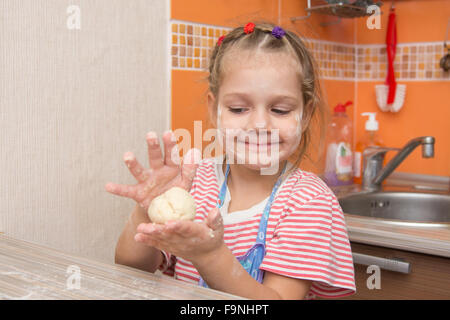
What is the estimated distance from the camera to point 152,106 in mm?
1333

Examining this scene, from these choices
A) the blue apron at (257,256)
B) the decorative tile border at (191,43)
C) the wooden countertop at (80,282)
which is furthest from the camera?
the decorative tile border at (191,43)

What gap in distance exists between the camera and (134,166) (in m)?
0.77

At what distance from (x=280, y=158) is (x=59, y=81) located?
0.50m

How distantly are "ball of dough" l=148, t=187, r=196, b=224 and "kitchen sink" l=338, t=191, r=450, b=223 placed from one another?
0.97 metres

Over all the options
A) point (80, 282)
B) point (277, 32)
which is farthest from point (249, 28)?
point (80, 282)

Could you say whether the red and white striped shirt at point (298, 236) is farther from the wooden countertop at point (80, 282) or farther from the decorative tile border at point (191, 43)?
the decorative tile border at point (191, 43)

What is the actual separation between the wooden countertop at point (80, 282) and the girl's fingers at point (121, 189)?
112mm

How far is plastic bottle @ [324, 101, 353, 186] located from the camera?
186cm

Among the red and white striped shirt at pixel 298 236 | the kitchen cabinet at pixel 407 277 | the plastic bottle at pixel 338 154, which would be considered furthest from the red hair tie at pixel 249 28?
the plastic bottle at pixel 338 154

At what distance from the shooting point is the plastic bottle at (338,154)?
186 cm

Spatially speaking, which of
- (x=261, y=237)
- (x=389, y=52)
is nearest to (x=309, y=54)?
(x=261, y=237)

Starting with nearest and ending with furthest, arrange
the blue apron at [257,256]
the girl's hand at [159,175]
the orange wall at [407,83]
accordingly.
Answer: the girl's hand at [159,175], the blue apron at [257,256], the orange wall at [407,83]

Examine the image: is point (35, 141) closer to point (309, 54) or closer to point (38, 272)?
point (38, 272)

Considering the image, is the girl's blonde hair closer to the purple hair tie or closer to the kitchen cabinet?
the purple hair tie
